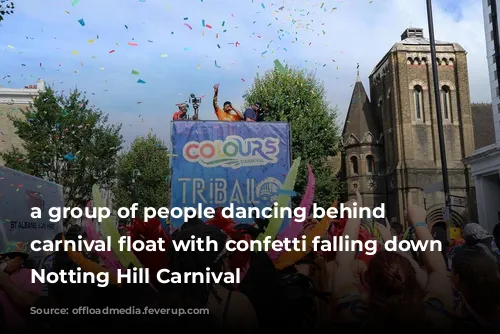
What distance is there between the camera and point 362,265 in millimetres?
3287

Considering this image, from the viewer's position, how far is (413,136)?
3775 cm

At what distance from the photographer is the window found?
38469 millimetres

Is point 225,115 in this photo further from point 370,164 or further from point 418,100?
point 370,164

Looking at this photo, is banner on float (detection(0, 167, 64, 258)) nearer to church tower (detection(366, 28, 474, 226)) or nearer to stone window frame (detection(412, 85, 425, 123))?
church tower (detection(366, 28, 474, 226))

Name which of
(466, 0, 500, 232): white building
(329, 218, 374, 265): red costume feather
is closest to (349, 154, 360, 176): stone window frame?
(466, 0, 500, 232): white building

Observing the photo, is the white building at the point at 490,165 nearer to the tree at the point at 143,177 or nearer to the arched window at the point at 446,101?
the arched window at the point at 446,101

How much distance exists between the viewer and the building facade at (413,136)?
36.5m

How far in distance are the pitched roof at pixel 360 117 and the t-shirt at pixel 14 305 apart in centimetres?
3906

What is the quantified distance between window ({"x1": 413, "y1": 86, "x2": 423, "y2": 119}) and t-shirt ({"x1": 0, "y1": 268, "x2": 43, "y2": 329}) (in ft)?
124

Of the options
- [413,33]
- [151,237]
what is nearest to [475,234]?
[151,237]

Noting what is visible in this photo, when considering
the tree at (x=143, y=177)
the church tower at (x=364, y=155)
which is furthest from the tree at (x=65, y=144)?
the church tower at (x=364, y=155)

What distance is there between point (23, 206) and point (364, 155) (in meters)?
34.6

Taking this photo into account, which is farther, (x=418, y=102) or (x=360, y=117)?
(x=360, y=117)

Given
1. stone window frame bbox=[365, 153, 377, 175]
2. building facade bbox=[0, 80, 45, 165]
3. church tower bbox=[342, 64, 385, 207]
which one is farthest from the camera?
stone window frame bbox=[365, 153, 377, 175]
